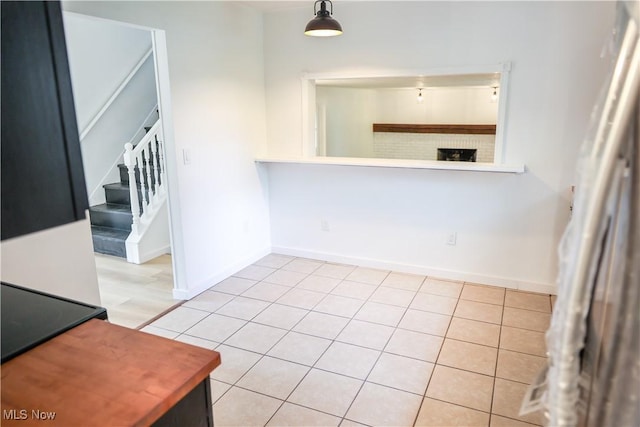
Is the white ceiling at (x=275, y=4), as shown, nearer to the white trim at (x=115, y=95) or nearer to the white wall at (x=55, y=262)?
the white trim at (x=115, y=95)

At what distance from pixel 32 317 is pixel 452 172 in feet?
10.1

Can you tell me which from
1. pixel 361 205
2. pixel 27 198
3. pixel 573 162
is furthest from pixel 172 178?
pixel 573 162

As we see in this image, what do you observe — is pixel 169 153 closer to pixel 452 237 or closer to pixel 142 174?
pixel 142 174

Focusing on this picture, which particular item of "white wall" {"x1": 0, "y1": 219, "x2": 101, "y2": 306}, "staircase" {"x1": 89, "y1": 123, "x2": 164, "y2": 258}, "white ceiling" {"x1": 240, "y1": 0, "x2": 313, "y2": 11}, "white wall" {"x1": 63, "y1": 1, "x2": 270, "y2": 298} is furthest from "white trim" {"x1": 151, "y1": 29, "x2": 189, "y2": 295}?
"staircase" {"x1": 89, "y1": 123, "x2": 164, "y2": 258}

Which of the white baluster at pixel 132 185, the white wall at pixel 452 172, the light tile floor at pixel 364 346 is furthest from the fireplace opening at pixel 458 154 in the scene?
the white baluster at pixel 132 185

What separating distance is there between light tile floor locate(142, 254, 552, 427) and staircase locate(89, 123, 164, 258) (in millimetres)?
1404

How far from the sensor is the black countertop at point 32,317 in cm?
116

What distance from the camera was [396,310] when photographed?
3.20 metres

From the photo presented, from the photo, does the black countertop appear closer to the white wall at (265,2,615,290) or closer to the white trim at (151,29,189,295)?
the white trim at (151,29,189,295)

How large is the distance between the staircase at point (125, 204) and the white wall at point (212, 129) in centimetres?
108

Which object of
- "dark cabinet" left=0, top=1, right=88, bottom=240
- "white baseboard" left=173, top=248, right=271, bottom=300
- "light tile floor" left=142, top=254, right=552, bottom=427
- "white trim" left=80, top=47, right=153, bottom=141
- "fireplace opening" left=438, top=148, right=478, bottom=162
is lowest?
"light tile floor" left=142, top=254, right=552, bottom=427

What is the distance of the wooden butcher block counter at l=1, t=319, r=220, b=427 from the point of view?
916 mm

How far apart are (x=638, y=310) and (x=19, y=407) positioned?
1174mm

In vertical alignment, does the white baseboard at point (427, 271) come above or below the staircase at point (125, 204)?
below
